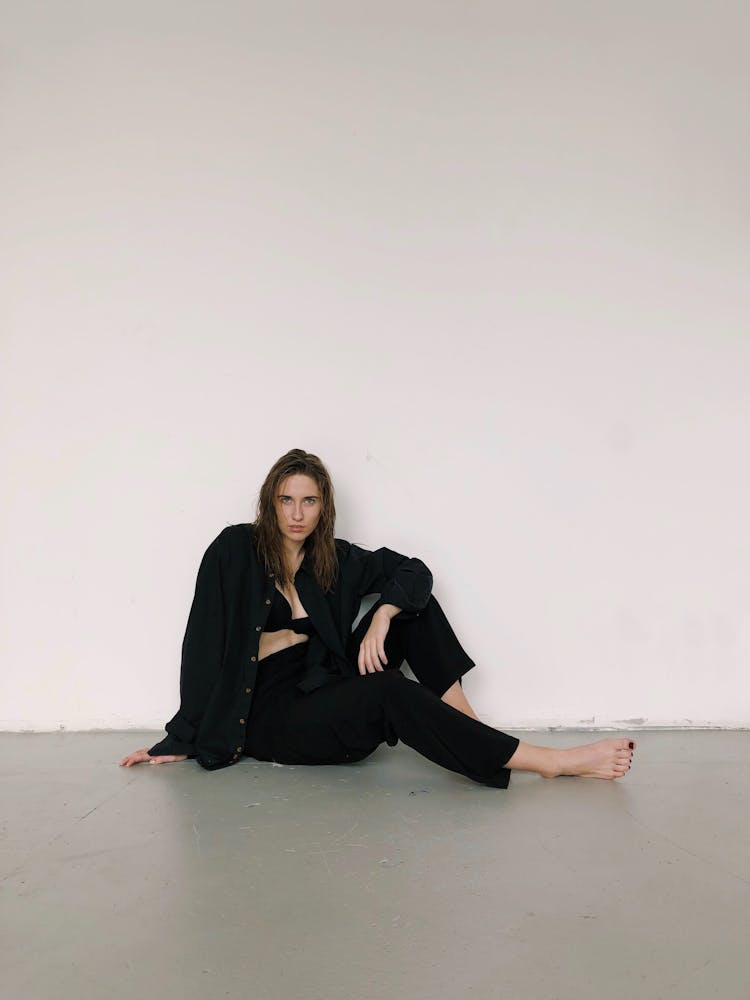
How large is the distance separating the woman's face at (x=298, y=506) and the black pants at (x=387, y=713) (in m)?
0.38

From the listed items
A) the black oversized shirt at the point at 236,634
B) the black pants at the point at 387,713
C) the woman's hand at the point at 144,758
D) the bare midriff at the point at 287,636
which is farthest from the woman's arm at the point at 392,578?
the woman's hand at the point at 144,758

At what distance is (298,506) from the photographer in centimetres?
297

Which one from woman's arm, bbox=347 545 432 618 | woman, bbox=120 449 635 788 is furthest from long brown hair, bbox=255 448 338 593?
woman's arm, bbox=347 545 432 618

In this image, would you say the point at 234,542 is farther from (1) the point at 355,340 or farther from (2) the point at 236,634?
(1) the point at 355,340

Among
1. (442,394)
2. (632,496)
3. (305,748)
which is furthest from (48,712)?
(632,496)

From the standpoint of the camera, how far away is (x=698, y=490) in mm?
3479

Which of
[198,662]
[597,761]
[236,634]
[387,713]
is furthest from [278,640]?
[597,761]

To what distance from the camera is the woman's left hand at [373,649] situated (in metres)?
2.82

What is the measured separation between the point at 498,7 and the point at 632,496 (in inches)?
74.2

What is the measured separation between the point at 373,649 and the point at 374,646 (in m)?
0.01

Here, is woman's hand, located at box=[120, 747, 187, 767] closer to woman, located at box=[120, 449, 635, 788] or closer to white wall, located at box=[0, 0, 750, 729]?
woman, located at box=[120, 449, 635, 788]

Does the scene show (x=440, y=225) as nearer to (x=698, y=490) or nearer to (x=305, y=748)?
(x=698, y=490)

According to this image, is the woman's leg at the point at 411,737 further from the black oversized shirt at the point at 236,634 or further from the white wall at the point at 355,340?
the white wall at the point at 355,340

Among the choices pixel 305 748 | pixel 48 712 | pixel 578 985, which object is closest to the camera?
pixel 578 985
